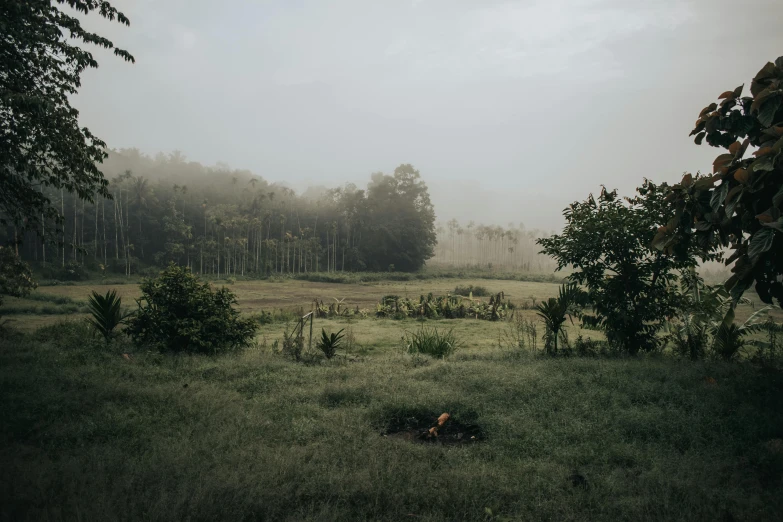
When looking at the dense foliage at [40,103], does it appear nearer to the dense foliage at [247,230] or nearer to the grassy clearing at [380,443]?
the grassy clearing at [380,443]

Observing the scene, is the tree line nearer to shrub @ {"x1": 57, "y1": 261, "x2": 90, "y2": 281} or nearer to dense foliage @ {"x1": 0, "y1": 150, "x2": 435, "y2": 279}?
dense foliage @ {"x1": 0, "y1": 150, "x2": 435, "y2": 279}

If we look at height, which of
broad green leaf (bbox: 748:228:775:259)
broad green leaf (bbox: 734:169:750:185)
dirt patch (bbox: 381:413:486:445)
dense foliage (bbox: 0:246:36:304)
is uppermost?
broad green leaf (bbox: 734:169:750:185)

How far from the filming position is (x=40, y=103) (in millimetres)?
6082

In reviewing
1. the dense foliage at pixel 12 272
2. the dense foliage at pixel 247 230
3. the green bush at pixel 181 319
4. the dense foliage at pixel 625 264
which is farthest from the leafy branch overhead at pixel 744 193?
the dense foliage at pixel 247 230

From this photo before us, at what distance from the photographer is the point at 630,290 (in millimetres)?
8172

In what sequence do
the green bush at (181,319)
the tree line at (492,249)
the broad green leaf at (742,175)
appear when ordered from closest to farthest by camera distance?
the broad green leaf at (742,175), the green bush at (181,319), the tree line at (492,249)

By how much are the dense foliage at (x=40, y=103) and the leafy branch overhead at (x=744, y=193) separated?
27.1 feet

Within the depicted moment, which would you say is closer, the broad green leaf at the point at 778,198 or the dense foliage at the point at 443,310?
the broad green leaf at the point at 778,198

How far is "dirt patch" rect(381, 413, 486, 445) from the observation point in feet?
16.8

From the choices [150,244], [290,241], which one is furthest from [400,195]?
[150,244]

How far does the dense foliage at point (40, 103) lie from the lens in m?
6.45

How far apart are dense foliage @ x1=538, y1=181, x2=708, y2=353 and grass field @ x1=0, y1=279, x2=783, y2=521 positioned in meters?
0.82

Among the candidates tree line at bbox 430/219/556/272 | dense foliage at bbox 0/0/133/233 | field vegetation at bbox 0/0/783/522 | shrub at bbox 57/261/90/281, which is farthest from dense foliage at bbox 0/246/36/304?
tree line at bbox 430/219/556/272

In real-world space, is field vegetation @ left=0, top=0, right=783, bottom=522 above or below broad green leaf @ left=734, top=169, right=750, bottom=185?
below
